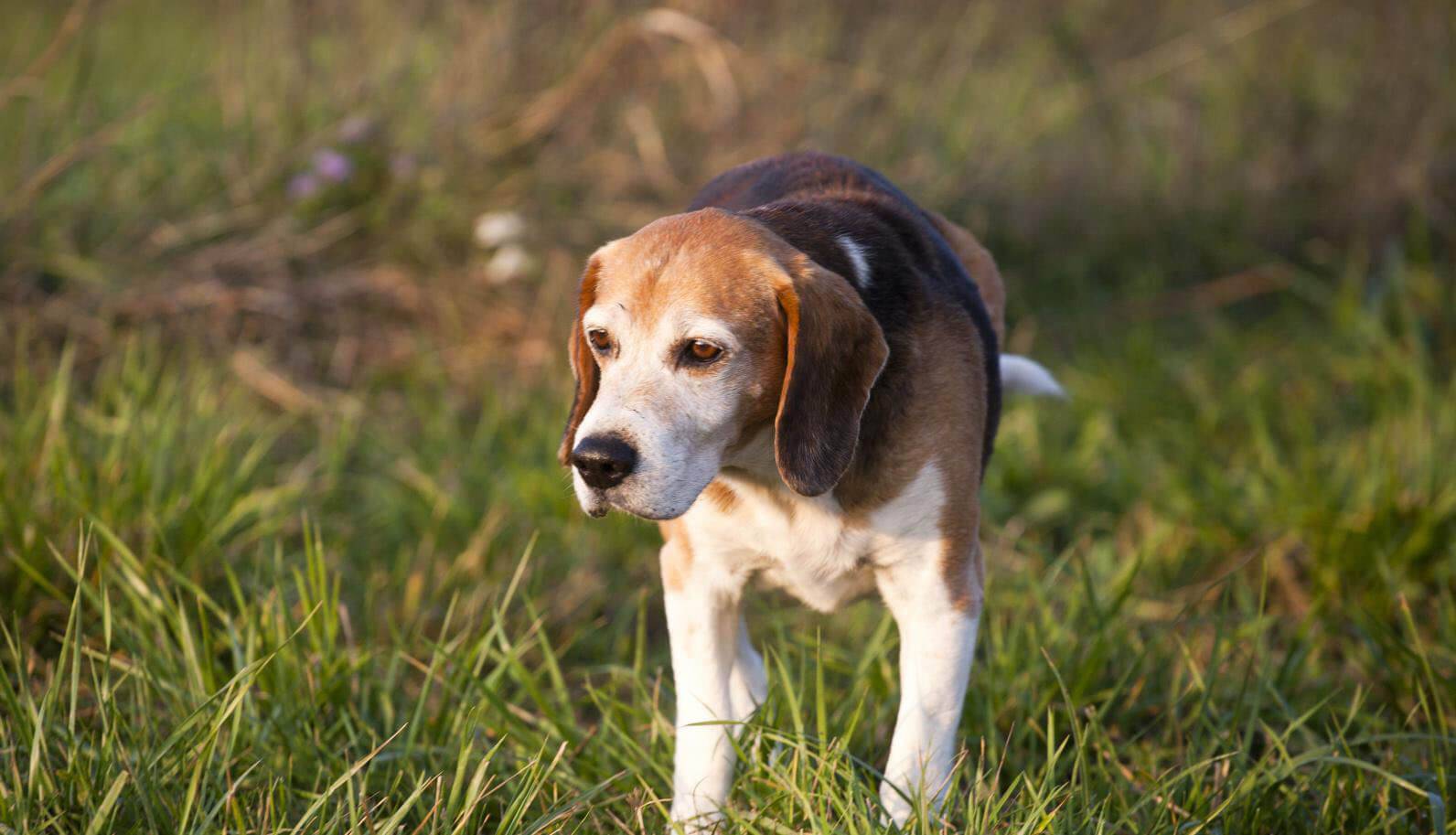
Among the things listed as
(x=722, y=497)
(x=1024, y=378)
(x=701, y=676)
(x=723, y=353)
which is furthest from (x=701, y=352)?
(x=1024, y=378)

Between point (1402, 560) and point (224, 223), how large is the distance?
533cm

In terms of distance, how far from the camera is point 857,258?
3.26m

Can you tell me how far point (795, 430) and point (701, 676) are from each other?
29.5 inches

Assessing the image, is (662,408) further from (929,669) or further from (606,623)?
(606,623)

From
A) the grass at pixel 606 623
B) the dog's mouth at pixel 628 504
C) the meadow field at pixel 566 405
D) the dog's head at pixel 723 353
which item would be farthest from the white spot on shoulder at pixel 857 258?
the meadow field at pixel 566 405

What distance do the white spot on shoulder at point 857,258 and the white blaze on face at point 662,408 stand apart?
415 mm

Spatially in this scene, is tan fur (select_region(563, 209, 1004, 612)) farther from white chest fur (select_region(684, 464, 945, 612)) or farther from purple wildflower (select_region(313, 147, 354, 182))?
purple wildflower (select_region(313, 147, 354, 182))

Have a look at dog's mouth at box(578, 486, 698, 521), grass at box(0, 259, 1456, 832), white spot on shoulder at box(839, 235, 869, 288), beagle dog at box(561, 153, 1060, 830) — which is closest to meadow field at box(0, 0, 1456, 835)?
grass at box(0, 259, 1456, 832)

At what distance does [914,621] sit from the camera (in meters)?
3.26

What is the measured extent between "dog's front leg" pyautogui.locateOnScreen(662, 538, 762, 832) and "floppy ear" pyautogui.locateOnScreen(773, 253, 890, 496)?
50cm

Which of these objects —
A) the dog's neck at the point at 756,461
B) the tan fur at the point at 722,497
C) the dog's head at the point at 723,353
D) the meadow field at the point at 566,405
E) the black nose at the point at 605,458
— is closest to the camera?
the black nose at the point at 605,458

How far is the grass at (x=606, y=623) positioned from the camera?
3.15 meters

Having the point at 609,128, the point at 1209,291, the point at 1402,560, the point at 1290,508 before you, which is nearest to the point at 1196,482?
the point at 1290,508

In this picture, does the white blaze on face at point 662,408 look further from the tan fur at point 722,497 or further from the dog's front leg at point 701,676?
the dog's front leg at point 701,676
